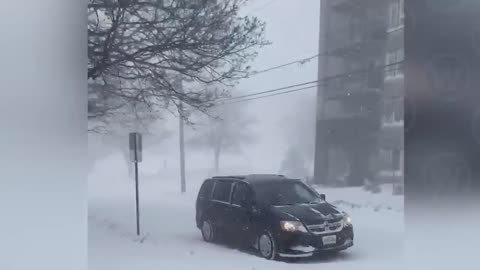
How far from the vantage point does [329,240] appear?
2.91m

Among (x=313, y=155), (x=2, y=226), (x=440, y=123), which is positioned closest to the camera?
(x=2, y=226)

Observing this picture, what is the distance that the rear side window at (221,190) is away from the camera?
300 cm

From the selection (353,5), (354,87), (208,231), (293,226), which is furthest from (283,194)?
(353,5)

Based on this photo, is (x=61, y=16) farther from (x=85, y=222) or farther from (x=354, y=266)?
(x=354, y=266)

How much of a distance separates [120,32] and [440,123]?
6.30 ft

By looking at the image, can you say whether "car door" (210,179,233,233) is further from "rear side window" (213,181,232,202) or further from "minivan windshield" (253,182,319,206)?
"minivan windshield" (253,182,319,206)

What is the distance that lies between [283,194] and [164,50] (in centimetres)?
100

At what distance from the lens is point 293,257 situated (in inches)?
114

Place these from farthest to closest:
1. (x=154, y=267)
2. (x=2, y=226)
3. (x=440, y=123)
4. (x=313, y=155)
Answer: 1. (x=440, y=123)
2. (x=313, y=155)
3. (x=154, y=267)
4. (x=2, y=226)

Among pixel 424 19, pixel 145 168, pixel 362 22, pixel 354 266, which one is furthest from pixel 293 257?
pixel 424 19

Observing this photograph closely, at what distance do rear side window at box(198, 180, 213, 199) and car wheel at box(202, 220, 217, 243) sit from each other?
14 centimetres

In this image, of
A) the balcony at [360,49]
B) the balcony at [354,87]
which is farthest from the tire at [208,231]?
the balcony at [360,49]

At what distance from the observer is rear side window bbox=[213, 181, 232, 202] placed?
300cm

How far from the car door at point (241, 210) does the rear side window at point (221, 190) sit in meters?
0.03
